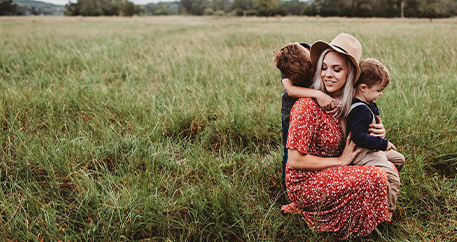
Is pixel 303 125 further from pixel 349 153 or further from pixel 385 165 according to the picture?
pixel 385 165

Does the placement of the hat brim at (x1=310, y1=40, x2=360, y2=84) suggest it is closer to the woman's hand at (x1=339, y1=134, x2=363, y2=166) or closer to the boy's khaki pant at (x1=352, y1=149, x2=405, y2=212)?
the woman's hand at (x1=339, y1=134, x2=363, y2=166)

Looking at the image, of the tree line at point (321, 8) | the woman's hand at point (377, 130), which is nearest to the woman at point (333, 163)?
the woman's hand at point (377, 130)

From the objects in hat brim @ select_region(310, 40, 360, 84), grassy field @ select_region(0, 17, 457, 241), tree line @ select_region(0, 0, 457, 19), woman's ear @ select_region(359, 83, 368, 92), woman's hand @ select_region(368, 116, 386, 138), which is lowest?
grassy field @ select_region(0, 17, 457, 241)

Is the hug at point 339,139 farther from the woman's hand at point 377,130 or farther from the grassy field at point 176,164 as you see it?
the grassy field at point 176,164

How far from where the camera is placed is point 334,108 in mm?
1708

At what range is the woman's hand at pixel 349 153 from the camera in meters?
1.71

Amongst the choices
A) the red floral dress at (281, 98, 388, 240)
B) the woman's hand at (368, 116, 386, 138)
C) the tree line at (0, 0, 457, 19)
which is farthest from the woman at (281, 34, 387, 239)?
the tree line at (0, 0, 457, 19)

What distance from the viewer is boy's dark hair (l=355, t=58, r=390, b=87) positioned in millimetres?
1665

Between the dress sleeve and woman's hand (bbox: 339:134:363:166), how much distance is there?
266 millimetres

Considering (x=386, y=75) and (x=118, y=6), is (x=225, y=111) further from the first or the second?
(x=118, y=6)

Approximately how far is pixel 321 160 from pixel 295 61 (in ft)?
2.29

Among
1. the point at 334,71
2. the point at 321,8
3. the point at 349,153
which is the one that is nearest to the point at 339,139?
the point at 349,153

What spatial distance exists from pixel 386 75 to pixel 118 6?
8198cm

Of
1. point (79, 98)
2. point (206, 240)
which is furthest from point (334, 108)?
point (79, 98)
